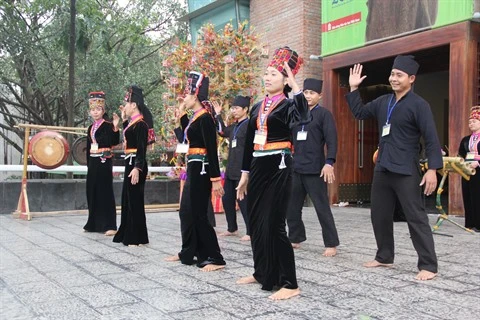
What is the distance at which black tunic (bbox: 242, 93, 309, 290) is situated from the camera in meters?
3.71

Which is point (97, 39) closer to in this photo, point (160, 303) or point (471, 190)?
point (471, 190)

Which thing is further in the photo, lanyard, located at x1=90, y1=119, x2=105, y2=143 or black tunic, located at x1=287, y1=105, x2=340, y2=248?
lanyard, located at x1=90, y1=119, x2=105, y2=143

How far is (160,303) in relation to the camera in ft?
11.4

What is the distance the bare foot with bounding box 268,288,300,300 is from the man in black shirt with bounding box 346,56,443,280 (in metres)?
1.18

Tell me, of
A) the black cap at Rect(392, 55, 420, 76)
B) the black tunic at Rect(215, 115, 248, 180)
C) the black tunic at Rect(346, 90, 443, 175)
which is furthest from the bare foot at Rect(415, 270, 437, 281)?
the black tunic at Rect(215, 115, 248, 180)

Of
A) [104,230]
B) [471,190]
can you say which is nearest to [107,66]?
[104,230]

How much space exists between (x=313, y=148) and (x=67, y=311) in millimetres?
3140

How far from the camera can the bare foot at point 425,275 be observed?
4162mm

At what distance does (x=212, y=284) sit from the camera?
4027 millimetres

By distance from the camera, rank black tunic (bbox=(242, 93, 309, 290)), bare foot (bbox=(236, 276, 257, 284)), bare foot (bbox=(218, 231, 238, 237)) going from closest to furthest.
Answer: black tunic (bbox=(242, 93, 309, 290))
bare foot (bbox=(236, 276, 257, 284))
bare foot (bbox=(218, 231, 238, 237))

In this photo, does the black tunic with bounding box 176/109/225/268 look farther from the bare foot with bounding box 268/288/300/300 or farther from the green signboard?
the green signboard

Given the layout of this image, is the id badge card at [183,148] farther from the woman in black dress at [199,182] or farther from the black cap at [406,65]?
the black cap at [406,65]

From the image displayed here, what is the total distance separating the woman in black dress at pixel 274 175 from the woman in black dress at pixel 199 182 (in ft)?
2.24

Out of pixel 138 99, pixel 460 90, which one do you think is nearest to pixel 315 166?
pixel 138 99
